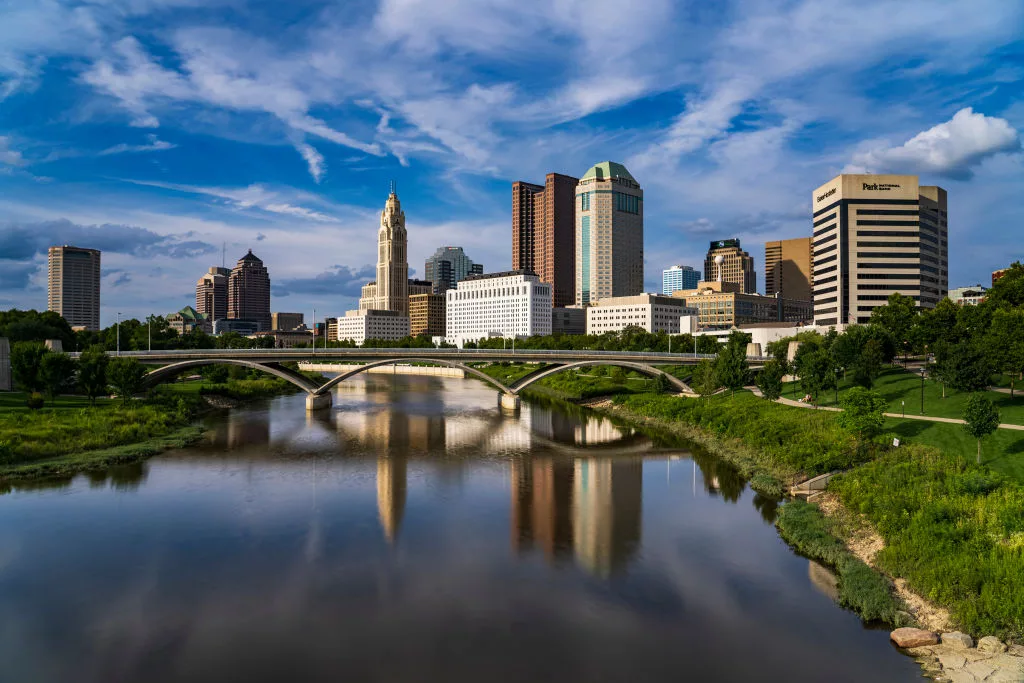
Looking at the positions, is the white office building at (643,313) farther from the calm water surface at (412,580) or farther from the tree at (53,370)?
the calm water surface at (412,580)

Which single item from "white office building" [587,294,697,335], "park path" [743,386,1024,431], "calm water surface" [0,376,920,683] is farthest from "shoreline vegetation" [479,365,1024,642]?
"white office building" [587,294,697,335]

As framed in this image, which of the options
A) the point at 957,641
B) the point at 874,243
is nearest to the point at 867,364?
the point at 957,641

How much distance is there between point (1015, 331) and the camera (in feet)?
143

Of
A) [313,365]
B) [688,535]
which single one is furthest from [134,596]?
[313,365]

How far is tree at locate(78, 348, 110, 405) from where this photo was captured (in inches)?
2355

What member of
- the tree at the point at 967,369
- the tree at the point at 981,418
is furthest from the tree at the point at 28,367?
the tree at the point at 967,369

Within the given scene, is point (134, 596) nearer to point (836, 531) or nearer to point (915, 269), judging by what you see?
point (836, 531)

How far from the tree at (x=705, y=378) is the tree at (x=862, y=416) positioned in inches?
1237

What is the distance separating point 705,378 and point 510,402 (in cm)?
2493

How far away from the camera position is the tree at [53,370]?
57.5 meters

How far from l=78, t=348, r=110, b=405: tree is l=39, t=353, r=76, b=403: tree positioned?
4.20 ft

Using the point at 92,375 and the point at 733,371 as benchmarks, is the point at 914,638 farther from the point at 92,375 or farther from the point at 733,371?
the point at 92,375

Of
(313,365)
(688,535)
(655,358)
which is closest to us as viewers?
(688,535)

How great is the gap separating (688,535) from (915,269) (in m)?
102
